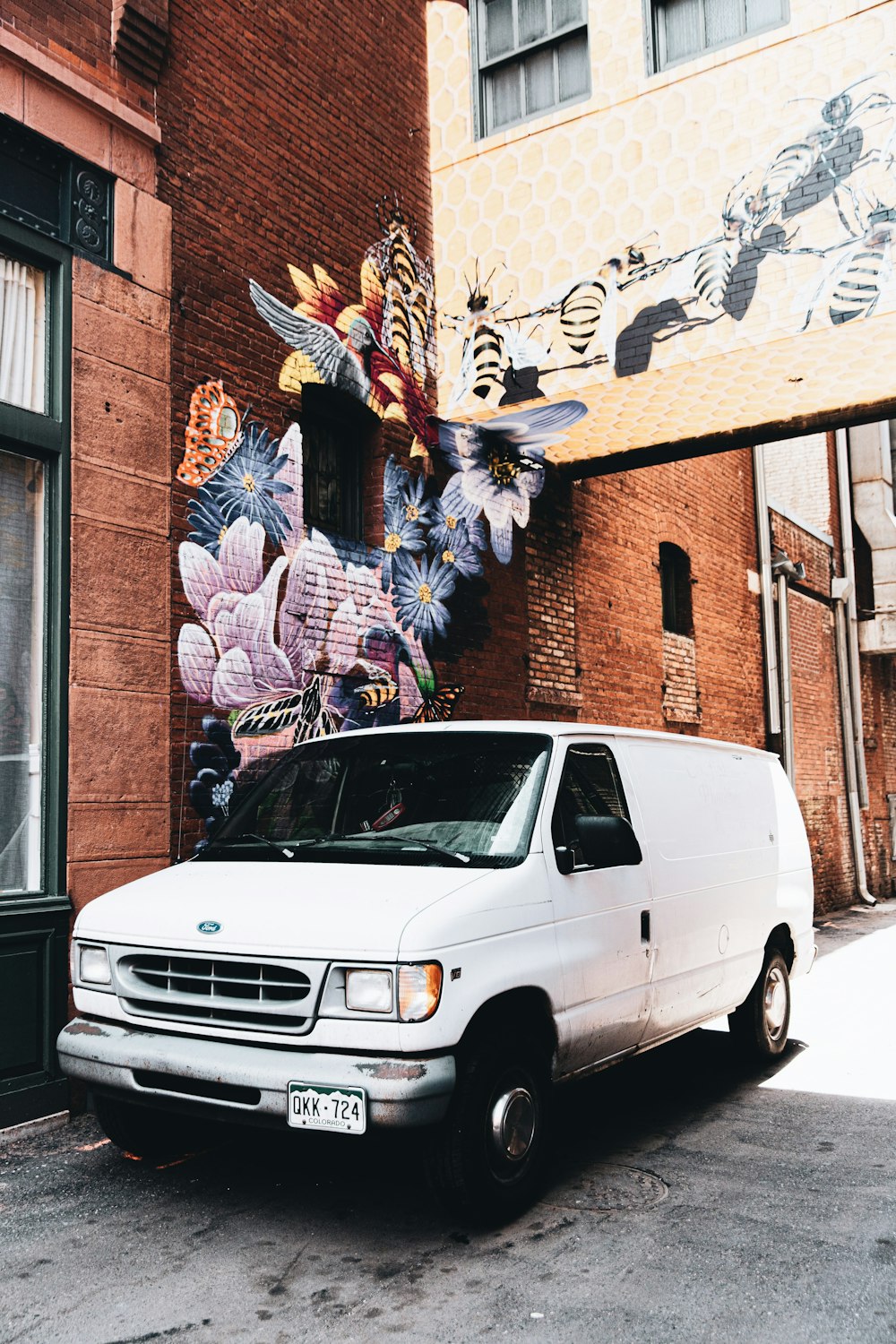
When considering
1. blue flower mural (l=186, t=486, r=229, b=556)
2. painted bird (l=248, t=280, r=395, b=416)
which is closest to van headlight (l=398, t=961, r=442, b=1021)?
blue flower mural (l=186, t=486, r=229, b=556)

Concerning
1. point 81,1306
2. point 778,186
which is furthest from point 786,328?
point 81,1306

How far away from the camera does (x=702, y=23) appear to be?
31.3ft

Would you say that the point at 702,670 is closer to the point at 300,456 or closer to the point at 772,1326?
the point at 300,456

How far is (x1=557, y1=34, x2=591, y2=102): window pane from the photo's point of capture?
1012 centimetres

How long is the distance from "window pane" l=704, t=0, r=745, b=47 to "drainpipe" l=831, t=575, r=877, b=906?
11387 mm

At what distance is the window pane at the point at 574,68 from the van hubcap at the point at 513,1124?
8634 millimetres

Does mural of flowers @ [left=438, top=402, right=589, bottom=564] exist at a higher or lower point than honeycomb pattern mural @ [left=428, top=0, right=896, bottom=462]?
lower

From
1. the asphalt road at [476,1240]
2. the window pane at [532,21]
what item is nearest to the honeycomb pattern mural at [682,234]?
the window pane at [532,21]

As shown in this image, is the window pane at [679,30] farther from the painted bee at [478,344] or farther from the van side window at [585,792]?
the van side window at [585,792]

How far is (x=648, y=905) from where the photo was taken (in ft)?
18.8

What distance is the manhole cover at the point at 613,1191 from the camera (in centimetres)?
483

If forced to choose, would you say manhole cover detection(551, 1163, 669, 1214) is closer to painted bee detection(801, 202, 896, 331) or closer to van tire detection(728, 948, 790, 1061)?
van tire detection(728, 948, 790, 1061)

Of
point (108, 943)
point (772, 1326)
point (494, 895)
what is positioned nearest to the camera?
point (772, 1326)

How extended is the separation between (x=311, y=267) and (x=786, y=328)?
3622 millimetres
